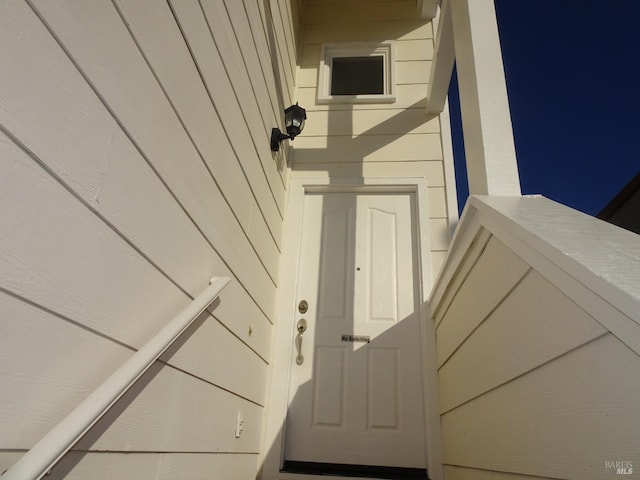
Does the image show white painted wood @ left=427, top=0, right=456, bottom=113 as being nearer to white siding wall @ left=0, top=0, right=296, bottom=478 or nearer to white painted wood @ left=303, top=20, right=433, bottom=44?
white painted wood @ left=303, top=20, right=433, bottom=44

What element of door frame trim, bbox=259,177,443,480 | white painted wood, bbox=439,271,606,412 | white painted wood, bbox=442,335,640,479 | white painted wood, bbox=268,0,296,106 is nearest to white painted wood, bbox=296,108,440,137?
white painted wood, bbox=268,0,296,106

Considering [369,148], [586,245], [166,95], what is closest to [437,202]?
[369,148]

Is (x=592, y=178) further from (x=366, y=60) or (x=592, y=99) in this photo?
(x=366, y=60)

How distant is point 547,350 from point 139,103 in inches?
45.8

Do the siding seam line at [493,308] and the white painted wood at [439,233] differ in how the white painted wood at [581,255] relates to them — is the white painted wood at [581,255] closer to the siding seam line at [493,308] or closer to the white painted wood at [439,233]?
the siding seam line at [493,308]

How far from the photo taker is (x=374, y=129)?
2920 mm

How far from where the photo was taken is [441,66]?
8.87 ft

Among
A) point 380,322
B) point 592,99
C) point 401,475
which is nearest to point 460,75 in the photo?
point 380,322

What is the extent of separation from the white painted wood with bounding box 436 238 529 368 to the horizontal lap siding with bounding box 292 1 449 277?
697 millimetres

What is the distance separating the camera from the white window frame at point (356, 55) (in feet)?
9.91

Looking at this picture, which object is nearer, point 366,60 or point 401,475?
point 401,475

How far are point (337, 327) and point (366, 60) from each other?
227 centimetres

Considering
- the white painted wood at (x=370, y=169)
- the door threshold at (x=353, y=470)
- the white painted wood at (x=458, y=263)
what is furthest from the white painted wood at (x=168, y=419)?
the white painted wood at (x=370, y=169)

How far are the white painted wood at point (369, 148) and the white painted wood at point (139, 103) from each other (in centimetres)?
148
